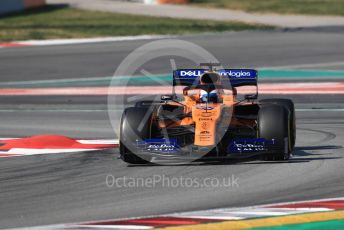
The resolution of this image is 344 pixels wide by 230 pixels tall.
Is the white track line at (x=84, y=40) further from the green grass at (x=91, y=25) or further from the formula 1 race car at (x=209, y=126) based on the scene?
the formula 1 race car at (x=209, y=126)

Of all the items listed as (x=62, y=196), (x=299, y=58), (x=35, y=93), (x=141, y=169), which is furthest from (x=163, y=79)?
(x=62, y=196)

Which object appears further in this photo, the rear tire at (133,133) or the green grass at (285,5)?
the green grass at (285,5)

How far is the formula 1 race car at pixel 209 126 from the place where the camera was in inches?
496

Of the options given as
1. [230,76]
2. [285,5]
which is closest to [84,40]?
[285,5]

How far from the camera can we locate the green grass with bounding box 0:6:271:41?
34.7 m

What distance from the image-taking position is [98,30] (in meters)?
35.7

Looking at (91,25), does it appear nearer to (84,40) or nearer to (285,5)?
(84,40)

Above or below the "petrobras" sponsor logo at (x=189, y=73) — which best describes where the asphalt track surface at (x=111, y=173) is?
below

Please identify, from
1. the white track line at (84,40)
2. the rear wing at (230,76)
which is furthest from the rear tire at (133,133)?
the white track line at (84,40)

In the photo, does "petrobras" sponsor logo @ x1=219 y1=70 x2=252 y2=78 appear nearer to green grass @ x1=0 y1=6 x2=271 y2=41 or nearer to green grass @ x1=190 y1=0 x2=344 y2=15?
green grass @ x1=0 y1=6 x2=271 y2=41

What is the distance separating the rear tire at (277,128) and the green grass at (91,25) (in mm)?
21569

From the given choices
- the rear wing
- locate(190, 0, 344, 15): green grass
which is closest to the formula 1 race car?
the rear wing

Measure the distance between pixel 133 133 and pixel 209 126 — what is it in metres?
0.98

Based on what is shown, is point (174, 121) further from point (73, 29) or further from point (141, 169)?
point (73, 29)
